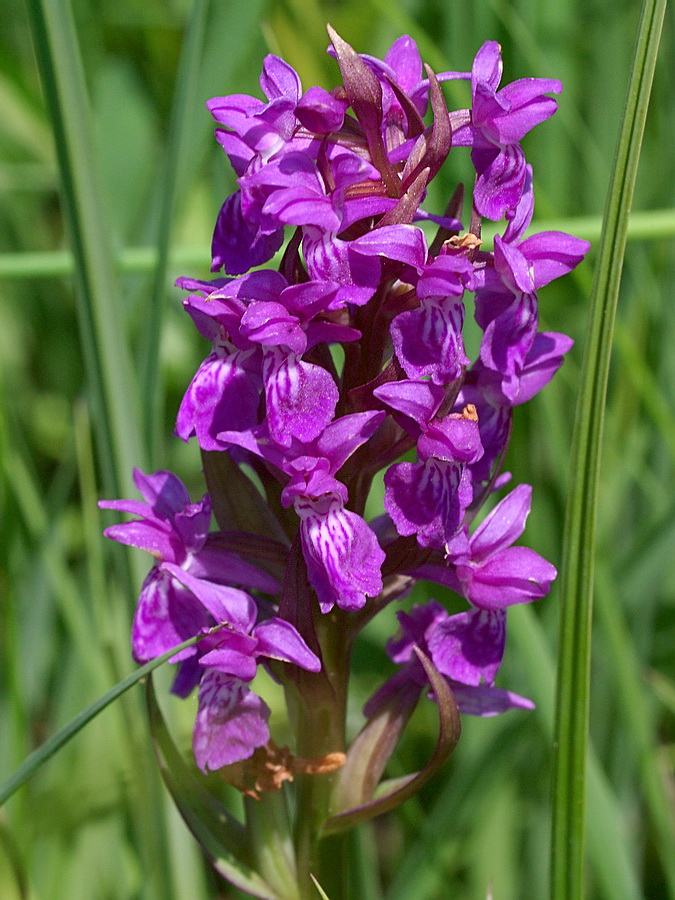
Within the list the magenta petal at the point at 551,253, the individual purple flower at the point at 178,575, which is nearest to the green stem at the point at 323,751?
the individual purple flower at the point at 178,575

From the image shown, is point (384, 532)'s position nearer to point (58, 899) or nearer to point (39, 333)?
point (58, 899)

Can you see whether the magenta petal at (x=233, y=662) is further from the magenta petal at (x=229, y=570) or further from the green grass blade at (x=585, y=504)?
the green grass blade at (x=585, y=504)

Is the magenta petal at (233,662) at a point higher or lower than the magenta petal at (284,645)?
lower

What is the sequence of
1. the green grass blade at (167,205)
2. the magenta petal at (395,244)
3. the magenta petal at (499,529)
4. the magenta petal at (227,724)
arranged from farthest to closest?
the green grass blade at (167,205) → the magenta petal at (499,529) → the magenta petal at (227,724) → the magenta petal at (395,244)

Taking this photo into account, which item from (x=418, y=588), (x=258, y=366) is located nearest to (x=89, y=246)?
(x=258, y=366)

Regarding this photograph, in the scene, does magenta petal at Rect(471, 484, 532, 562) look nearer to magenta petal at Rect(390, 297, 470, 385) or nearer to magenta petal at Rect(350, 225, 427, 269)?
magenta petal at Rect(390, 297, 470, 385)

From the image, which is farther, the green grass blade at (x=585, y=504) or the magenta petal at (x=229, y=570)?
the magenta petal at (x=229, y=570)

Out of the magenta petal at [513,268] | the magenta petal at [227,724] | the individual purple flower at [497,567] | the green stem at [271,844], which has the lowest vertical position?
the green stem at [271,844]

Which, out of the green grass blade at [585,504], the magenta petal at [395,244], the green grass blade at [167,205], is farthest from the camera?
the green grass blade at [167,205]

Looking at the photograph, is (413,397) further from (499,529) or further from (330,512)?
(499,529)
